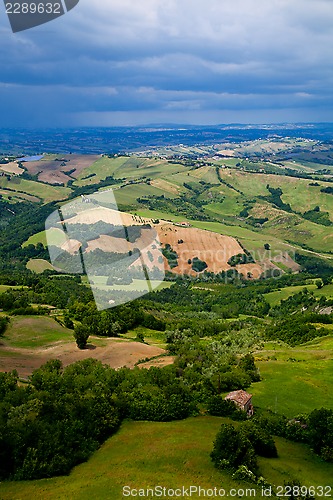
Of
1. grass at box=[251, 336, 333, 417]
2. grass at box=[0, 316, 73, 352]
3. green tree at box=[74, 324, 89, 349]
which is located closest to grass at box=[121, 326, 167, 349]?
grass at box=[0, 316, 73, 352]

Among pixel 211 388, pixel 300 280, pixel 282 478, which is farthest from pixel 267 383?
pixel 300 280

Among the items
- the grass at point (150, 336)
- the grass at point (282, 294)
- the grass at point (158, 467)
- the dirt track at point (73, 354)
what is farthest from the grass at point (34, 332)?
the grass at point (282, 294)

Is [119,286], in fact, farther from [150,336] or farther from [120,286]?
[150,336]

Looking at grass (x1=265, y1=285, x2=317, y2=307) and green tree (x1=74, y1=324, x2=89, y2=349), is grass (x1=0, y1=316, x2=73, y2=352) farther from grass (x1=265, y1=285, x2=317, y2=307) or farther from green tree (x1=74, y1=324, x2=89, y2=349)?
grass (x1=265, y1=285, x2=317, y2=307)

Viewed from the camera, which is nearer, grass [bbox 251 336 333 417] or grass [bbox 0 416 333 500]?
grass [bbox 0 416 333 500]

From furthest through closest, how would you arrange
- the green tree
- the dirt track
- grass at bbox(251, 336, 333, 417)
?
the green tree, the dirt track, grass at bbox(251, 336, 333, 417)

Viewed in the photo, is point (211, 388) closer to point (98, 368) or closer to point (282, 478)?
point (98, 368)

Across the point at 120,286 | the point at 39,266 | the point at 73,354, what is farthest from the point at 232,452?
the point at 39,266
